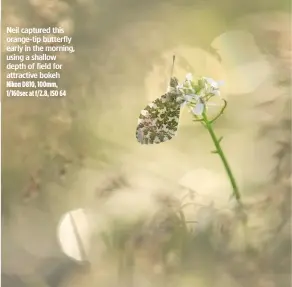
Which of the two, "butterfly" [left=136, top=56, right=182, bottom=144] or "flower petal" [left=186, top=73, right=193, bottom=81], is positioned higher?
"flower petal" [left=186, top=73, right=193, bottom=81]

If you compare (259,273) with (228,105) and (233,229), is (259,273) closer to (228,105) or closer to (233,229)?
(233,229)

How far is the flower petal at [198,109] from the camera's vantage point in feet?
1.92

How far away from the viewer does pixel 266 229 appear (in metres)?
0.59

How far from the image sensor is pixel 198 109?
1.92 ft

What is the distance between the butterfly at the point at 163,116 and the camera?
A: 59 centimetres

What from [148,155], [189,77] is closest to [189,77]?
[189,77]

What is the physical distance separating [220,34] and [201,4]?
0.04 meters

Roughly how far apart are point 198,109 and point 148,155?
8 cm

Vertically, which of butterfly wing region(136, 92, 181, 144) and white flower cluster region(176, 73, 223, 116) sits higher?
white flower cluster region(176, 73, 223, 116)

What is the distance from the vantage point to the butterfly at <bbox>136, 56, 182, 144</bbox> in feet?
1.93

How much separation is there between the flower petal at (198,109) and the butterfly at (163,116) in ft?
0.06

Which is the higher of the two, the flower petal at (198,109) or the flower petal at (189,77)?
the flower petal at (189,77)

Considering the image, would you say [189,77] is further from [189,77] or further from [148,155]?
[148,155]

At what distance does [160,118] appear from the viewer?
0.59m
